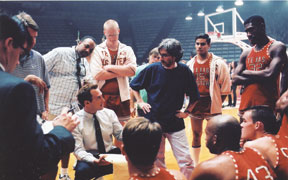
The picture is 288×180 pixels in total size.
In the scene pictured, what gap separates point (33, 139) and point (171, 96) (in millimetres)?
1682

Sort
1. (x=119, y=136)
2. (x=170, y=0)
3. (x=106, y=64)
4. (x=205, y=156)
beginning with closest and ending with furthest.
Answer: (x=119, y=136), (x=106, y=64), (x=205, y=156), (x=170, y=0)

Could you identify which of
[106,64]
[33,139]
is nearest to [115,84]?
Result: [106,64]

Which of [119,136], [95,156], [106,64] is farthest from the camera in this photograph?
[106,64]

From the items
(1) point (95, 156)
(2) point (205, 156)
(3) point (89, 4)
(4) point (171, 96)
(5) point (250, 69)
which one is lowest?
(2) point (205, 156)

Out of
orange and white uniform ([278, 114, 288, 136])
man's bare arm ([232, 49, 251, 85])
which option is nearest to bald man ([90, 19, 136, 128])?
man's bare arm ([232, 49, 251, 85])

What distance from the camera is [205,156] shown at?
3979 mm

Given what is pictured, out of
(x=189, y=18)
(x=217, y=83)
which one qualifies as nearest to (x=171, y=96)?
(x=217, y=83)

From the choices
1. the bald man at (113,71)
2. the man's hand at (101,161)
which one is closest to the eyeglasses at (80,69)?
the bald man at (113,71)

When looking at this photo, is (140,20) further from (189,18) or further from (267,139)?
(267,139)

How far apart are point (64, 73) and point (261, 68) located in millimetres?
2332

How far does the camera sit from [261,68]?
2.80 m

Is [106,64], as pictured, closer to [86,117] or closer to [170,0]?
[86,117]

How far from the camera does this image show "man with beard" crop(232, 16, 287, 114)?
2682 mm

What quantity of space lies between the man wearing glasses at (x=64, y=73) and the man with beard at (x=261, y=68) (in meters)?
1.90
